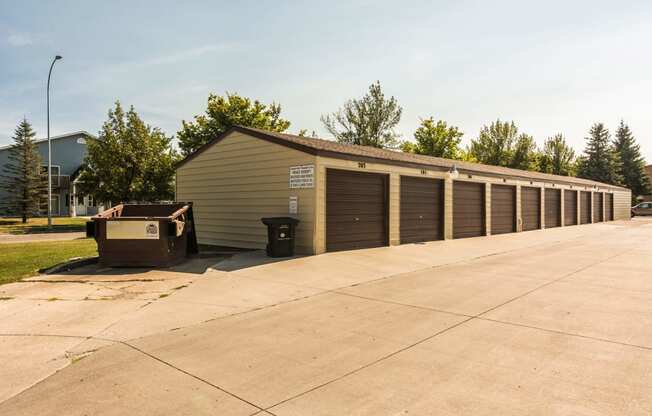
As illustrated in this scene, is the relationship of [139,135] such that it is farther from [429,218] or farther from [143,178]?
[429,218]

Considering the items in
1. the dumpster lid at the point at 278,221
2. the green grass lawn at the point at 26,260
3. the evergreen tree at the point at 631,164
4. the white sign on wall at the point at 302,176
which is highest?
the evergreen tree at the point at 631,164

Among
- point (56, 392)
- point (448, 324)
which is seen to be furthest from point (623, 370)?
point (56, 392)

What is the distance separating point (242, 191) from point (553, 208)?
68.1 feet

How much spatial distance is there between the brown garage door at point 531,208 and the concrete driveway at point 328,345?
48.6 feet

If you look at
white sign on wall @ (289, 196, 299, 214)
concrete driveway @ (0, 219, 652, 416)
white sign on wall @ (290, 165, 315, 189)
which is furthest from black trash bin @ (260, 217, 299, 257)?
concrete driveway @ (0, 219, 652, 416)

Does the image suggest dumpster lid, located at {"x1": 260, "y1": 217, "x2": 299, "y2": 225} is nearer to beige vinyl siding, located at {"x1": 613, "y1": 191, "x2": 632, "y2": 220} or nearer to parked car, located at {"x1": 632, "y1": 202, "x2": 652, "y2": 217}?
beige vinyl siding, located at {"x1": 613, "y1": 191, "x2": 632, "y2": 220}

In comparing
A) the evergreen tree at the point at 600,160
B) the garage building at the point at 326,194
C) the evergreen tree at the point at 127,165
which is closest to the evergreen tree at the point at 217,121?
the evergreen tree at the point at 127,165

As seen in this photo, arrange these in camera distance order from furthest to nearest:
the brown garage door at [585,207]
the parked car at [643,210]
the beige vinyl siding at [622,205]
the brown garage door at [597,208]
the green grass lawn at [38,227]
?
the parked car at [643,210]
the beige vinyl siding at [622,205]
the brown garage door at [597,208]
the brown garage door at [585,207]
the green grass lawn at [38,227]

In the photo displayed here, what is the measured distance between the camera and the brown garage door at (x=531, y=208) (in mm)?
22348

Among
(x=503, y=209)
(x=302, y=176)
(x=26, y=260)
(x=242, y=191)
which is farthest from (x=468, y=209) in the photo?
(x=26, y=260)

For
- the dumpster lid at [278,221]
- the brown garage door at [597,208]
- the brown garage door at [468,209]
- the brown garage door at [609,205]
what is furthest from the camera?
the brown garage door at [609,205]

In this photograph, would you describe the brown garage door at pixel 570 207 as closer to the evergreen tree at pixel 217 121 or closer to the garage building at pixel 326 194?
the garage building at pixel 326 194

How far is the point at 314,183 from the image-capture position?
11578mm

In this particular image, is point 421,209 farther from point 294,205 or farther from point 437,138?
point 437,138
